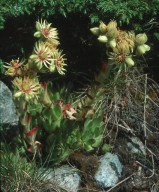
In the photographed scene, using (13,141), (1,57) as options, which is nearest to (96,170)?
(13,141)

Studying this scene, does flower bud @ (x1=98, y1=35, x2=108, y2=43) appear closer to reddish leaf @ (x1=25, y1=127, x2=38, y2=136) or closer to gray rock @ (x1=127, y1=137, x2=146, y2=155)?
reddish leaf @ (x1=25, y1=127, x2=38, y2=136)

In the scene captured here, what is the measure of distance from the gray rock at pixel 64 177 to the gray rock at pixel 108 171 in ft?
0.44

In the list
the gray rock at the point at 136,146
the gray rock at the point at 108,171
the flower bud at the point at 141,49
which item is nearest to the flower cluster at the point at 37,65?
the flower bud at the point at 141,49

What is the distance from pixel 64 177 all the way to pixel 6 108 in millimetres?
583

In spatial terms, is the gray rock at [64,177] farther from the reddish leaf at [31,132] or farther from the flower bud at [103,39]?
the flower bud at [103,39]

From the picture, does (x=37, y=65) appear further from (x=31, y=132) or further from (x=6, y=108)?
(x=6, y=108)

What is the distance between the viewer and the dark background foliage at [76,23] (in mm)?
3270

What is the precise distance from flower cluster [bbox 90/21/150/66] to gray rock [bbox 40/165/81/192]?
84 cm

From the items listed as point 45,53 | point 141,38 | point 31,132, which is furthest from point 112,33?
point 31,132

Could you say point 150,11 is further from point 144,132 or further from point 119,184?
point 119,184

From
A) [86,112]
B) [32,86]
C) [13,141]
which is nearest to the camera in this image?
[32,86]

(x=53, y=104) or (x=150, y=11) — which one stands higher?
(x=150, y=11)

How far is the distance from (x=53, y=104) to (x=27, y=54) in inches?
24.3

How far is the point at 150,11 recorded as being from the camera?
3.35 m
